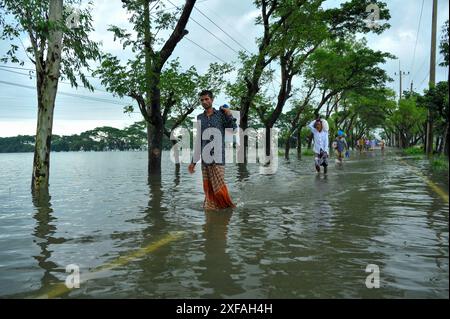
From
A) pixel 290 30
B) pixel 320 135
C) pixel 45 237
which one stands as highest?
pixel 290 30

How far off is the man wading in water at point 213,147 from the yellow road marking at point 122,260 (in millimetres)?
2118

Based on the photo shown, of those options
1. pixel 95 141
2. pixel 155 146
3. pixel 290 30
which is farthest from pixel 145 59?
pixel 95 141

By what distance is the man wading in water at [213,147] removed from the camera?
8234 mm

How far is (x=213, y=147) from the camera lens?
8.24 metres

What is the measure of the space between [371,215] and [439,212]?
50.3 inches

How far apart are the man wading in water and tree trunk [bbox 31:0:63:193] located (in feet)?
21.8

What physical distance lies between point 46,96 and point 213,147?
284 inches

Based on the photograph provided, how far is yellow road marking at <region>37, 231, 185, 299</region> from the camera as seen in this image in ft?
12.3

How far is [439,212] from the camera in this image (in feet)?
25.2

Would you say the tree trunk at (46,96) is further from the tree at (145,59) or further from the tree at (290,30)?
the tree at (290,30)

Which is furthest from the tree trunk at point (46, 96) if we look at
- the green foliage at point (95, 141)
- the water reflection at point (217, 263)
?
the green foliage at point (95, 141)

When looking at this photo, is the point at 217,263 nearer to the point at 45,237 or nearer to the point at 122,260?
the point at 122,260

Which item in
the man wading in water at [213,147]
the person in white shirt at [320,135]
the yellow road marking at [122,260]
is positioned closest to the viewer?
the yellow road marking at [122,260]

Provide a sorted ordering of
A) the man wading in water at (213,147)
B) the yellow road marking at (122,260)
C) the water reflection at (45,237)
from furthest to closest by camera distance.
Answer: the man wading in water at (213,147), the water reflection at (45,237), the yellow road marking at (122,260)
